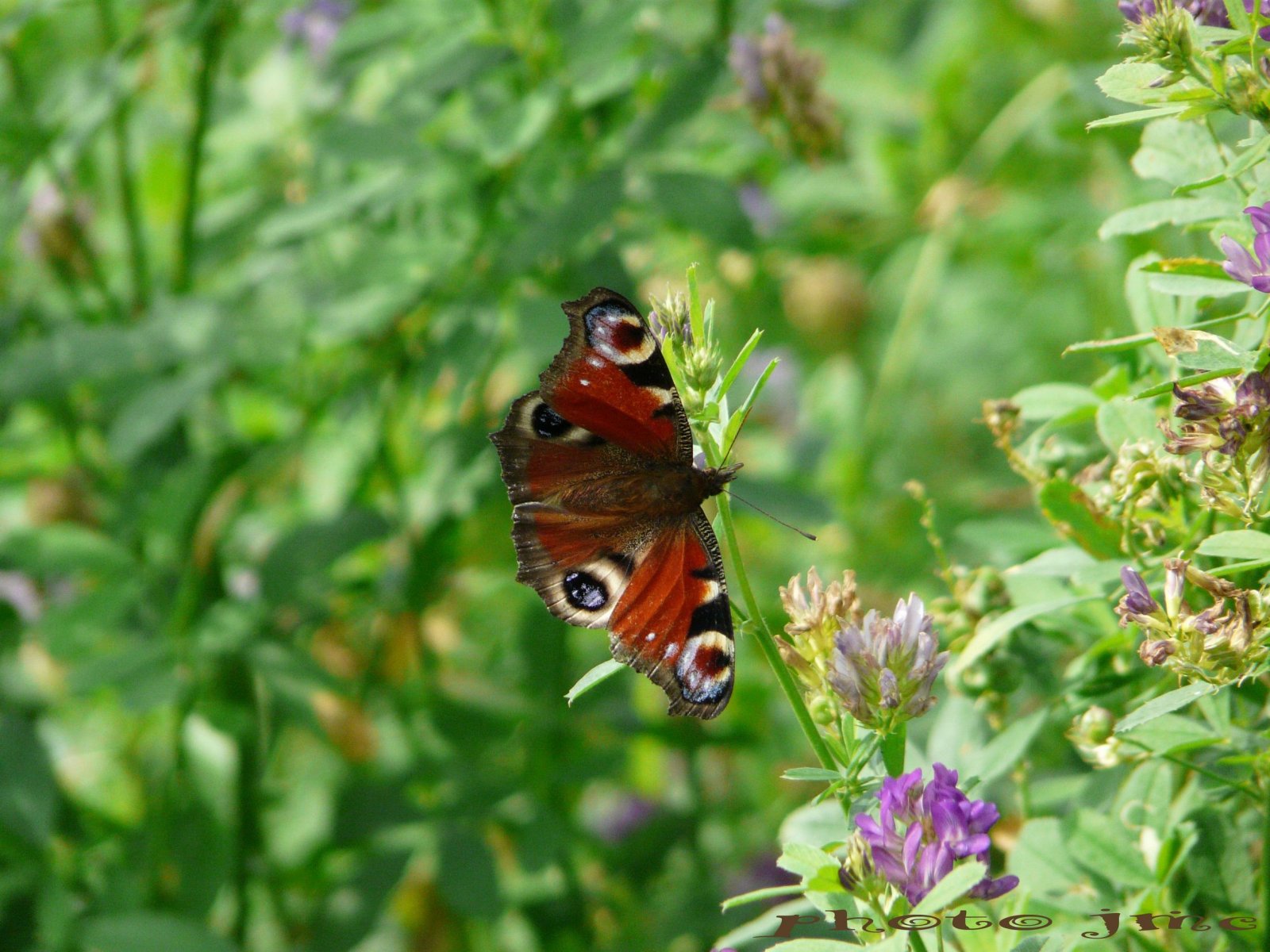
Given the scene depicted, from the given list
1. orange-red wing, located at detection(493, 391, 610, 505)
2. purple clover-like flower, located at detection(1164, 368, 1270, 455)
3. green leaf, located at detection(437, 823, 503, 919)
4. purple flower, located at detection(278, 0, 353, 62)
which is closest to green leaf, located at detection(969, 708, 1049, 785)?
purple clover-like flower, located at detection(1164, 368, 1270, 455)

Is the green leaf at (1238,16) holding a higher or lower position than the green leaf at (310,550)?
higher

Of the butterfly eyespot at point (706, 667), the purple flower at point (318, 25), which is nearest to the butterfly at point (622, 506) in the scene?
the butterfly eyespot at point (706, 667)

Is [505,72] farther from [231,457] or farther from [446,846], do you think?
[446,846]

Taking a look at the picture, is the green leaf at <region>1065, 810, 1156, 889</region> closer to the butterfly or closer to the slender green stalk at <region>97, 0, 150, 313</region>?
the butterfly

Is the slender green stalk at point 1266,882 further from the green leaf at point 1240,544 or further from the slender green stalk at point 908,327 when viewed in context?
the slender green stalk at point 908,327

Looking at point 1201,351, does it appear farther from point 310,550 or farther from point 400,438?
point 400,438
